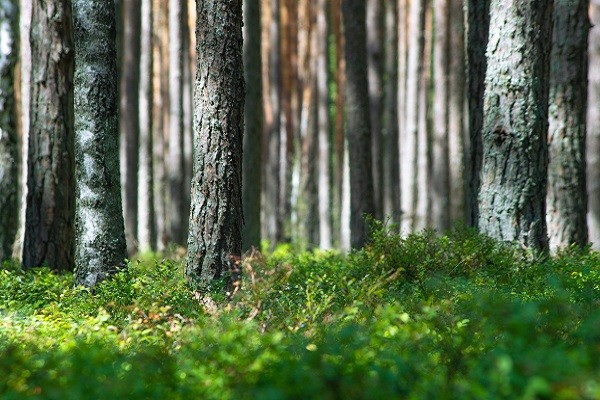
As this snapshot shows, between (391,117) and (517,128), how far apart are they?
15.9 meters

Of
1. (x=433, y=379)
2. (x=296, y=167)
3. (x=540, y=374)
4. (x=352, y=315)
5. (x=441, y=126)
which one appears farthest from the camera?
(x=296, y=167)

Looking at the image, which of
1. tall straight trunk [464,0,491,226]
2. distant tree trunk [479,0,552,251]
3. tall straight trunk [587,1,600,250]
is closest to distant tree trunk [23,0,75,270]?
tall straight trunk [464,0,491,226]

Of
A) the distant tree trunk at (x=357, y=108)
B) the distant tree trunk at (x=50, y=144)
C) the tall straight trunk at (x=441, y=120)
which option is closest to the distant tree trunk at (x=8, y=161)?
the distant tree trunk at (x=50, y=144)

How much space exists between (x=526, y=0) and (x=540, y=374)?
21.8 ft

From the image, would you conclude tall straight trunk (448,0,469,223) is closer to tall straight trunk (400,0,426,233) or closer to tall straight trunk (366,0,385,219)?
tall straight trunk (400,0,426,233)

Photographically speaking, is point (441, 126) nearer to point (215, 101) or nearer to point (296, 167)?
point (215, 101)

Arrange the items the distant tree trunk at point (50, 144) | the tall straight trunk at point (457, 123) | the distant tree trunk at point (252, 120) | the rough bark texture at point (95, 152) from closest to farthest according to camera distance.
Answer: the rough bark texture at point (95, 152), the distant tree trunk at point (50, 144), the distant tree trunk at point (252, 120), the tall straight trunk at point (457, 123)

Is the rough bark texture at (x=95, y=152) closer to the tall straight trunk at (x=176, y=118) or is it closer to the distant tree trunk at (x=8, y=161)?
the distant tree trunk at (x=8, y=161)

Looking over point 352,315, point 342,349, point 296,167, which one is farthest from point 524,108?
point 296,167

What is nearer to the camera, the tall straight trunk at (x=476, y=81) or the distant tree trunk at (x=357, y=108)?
the tall straight trunk at (x=476, y=81)

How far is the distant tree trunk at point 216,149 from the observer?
8.23 meters

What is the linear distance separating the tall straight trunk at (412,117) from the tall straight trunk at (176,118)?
5746 millimetres

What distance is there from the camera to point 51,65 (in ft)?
36.7

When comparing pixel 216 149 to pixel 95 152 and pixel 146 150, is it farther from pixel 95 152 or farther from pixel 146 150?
pixel 146 150
